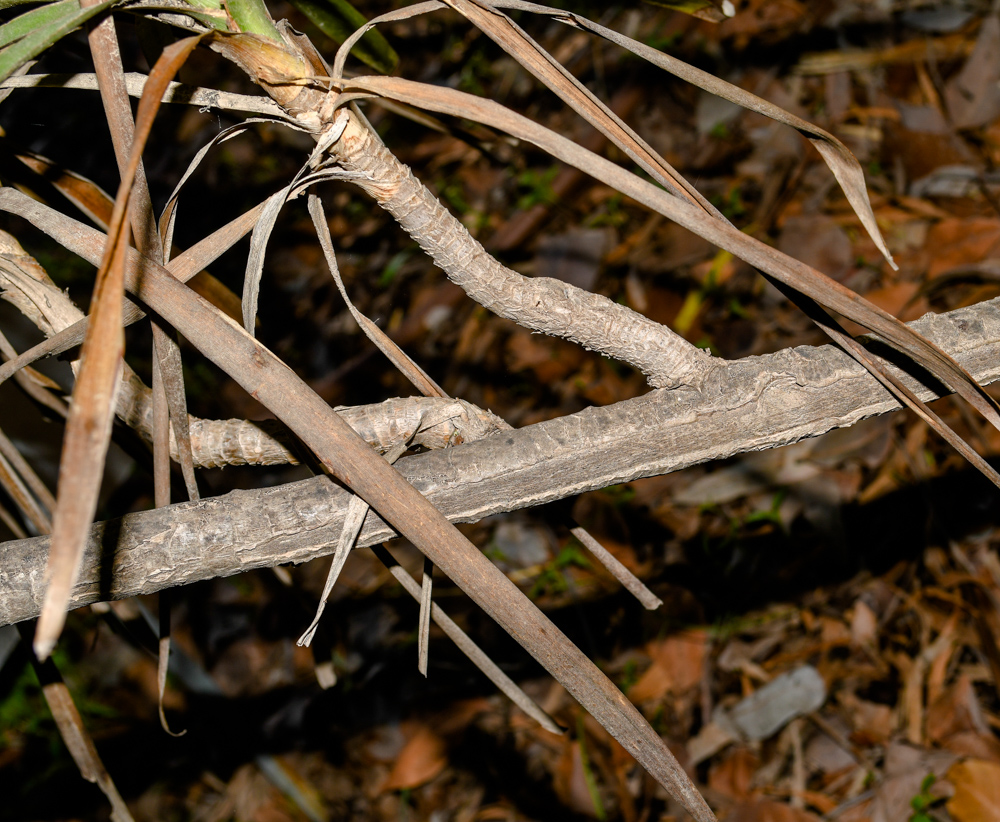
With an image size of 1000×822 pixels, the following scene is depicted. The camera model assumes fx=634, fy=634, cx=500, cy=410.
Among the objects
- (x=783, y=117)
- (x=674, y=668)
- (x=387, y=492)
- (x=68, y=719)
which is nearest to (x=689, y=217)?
(x=783, y=117)

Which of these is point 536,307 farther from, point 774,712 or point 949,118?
point 949,118

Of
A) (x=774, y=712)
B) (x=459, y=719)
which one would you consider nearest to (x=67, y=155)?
(x=459, y=719)

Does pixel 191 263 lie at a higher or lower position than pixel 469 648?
higher

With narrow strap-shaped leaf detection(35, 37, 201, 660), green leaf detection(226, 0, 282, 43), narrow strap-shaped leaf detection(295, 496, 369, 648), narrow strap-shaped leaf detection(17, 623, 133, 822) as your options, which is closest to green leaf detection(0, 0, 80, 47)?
green leaf detection(226, 0, 282, 43)

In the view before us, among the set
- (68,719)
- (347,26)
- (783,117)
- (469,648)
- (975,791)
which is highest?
(347,26)

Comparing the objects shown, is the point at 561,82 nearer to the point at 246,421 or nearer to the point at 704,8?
the point at 704,8
